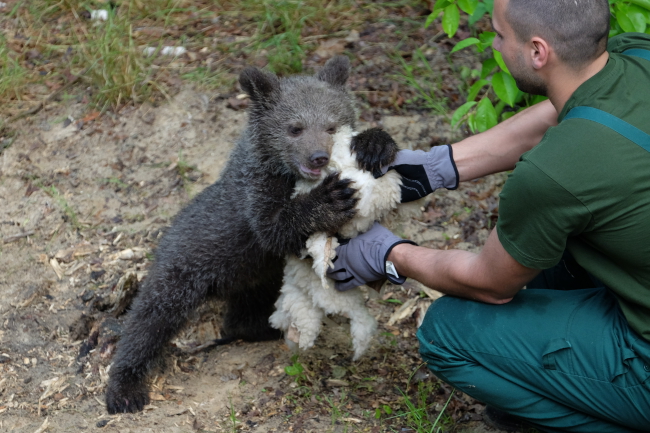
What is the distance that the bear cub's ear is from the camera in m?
4.70

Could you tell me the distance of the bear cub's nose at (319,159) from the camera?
13.5ft

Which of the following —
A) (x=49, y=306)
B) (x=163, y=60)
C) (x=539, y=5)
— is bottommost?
(x=49, y=306)

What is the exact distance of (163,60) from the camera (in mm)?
7656

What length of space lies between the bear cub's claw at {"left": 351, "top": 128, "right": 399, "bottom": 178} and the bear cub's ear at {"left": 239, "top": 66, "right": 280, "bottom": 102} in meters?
1.14

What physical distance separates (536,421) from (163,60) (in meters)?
5.92

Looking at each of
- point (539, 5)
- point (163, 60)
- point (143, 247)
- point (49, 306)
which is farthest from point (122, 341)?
point (163, 60)

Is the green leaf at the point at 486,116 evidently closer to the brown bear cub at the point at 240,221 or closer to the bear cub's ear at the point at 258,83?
the brown bear cub at the point at 240,221

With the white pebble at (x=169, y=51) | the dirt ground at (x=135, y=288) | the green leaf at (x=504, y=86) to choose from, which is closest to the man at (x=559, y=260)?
the dirt ground at (x=135, y=288)

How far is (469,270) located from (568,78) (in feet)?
3.63

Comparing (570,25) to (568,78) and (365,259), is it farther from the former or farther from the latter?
(365,259)

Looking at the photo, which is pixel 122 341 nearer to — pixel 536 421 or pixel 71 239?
pixel 71 239

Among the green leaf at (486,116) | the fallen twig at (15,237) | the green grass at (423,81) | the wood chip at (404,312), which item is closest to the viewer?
the green leaf at (486,116)

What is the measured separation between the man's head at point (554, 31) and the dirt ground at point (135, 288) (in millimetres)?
2221

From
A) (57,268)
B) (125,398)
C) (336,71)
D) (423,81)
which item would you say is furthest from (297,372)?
(423,81)
